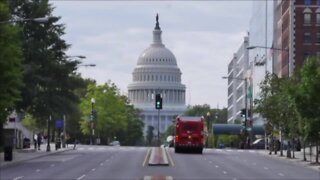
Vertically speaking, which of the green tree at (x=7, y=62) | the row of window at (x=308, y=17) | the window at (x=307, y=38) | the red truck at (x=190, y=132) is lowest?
the red truck at (x=190, y=132)

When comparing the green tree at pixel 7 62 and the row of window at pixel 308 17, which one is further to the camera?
the row of window at pixel 308 17

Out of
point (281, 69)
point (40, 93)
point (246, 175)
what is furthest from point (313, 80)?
point (281, 69)

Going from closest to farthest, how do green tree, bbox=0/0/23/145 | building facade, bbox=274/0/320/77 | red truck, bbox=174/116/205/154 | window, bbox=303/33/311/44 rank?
green tree, bbox=0/0/23/145
red truck, bbox=174/116/205/154
building facade, bbox=274/0/320/77
window, bbox=303/33/311/44

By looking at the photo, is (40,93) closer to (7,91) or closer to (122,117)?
(7,91)

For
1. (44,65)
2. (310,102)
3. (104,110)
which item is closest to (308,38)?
(104,110)

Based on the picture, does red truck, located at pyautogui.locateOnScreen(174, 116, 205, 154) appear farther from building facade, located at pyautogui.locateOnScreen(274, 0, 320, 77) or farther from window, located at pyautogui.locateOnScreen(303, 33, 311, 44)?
window, located at pyautogui.locateOnScreen(303, 33, 311, 44)

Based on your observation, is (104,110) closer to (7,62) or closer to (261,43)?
(261,43)

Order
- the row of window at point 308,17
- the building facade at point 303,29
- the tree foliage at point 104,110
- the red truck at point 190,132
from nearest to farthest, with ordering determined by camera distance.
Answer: the red truck at point 190,132
the building facade at point 303,29
the row of window at point 308,17
the tree foliage at point 104,110

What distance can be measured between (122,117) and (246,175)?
9951 centimetres

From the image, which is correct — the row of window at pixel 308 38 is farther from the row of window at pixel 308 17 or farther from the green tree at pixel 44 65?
the green tree at pixel 44 65

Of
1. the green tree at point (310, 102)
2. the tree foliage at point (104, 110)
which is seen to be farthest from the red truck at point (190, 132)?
the tree foliage at point (104, 110)

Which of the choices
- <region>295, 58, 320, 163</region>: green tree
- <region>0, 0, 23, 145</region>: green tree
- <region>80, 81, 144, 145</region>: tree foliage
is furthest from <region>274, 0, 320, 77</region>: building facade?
<region>0, 0, 23, 145</region>: green tree

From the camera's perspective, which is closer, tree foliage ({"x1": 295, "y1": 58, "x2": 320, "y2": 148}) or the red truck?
tree foliage ({"x1": 295, "y1": 58, "x2": 320, "y2": 148})

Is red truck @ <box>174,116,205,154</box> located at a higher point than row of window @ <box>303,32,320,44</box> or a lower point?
lower
